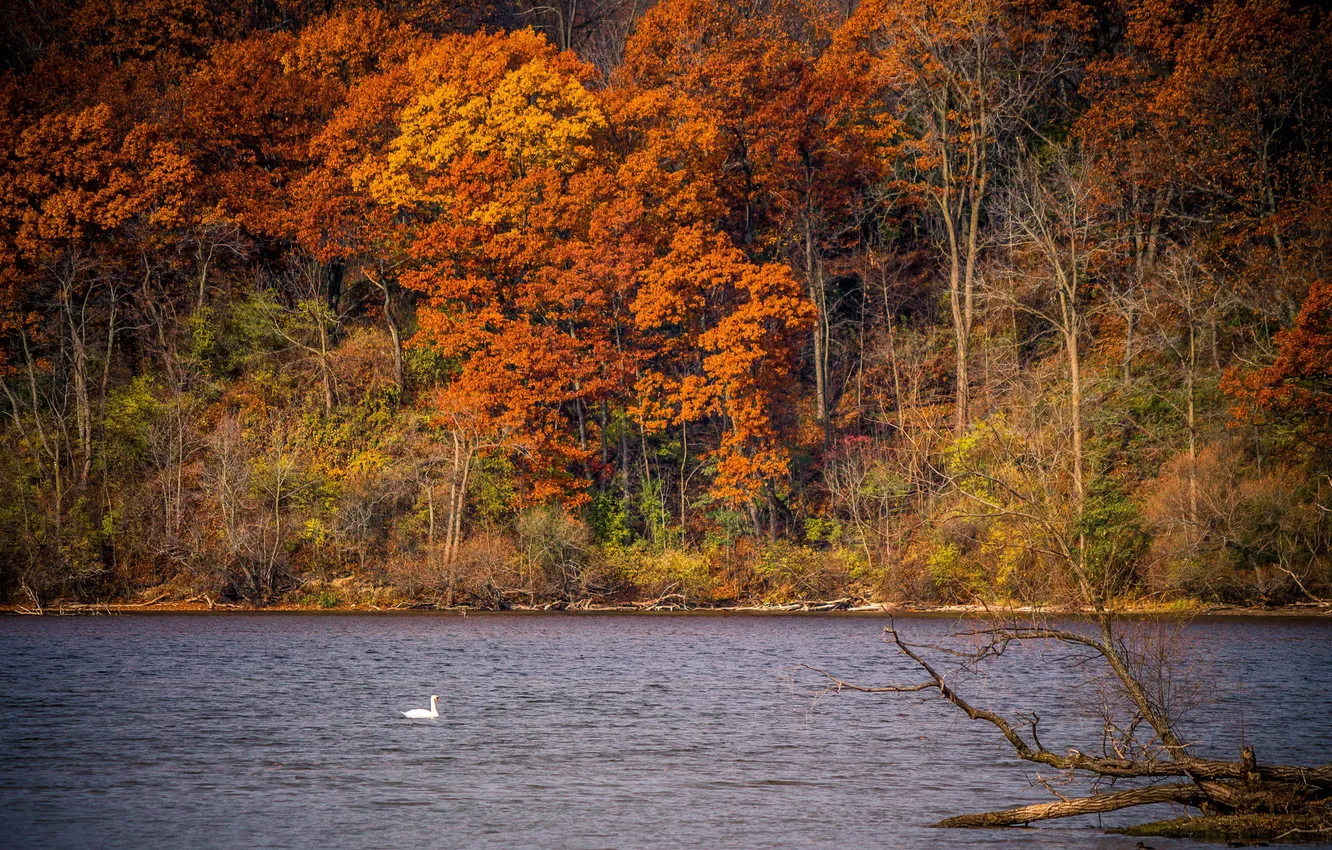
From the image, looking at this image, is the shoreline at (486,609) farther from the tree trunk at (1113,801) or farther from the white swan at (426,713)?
the tree trunk at (1113,801)

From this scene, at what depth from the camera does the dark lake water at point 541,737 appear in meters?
18.4

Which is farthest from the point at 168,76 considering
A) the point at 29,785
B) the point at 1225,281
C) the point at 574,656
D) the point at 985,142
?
the point at 29,785

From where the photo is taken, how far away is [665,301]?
56625 mm

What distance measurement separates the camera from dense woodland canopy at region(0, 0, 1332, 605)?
171ft

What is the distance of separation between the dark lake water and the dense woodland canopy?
896 centimetres

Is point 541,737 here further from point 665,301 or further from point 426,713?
point 665,301

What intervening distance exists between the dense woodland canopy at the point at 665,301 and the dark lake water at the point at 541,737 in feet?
29.4

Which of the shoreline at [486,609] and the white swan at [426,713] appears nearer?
the white swan at [426,713]

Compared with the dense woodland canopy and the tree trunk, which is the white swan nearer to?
the tree trunk

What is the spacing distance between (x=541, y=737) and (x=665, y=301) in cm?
3229

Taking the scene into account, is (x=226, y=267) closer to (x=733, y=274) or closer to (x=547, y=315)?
(x=547, y=315)

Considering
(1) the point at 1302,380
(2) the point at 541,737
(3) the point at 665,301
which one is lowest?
(2) the point at 541,737

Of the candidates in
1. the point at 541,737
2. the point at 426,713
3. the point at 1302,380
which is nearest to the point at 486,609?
the point at 426,713

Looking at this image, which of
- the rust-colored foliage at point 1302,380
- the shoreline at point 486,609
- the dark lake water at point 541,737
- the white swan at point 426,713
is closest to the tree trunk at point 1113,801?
the dark lake water at point 541,737
